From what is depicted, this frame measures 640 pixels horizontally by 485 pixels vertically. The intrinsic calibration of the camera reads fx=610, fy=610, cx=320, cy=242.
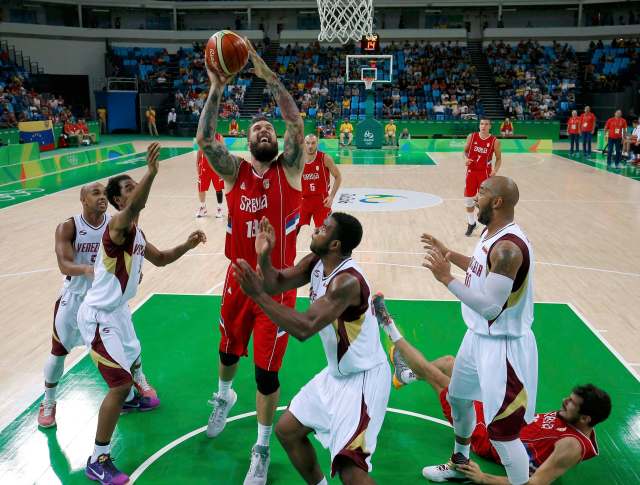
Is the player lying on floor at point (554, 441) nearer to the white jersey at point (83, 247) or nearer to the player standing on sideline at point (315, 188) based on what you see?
the white jersey at point (83, 247)

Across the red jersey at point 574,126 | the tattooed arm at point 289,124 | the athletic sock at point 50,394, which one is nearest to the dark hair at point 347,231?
the tattooed arm at point 289,124

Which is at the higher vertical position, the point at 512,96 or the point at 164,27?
the point at 164,27

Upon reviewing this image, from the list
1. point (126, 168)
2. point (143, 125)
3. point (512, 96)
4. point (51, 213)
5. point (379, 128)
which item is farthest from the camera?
point (143, 125)

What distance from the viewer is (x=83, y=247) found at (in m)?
4.34

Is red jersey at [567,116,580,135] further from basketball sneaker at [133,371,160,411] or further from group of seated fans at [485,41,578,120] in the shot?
basketball sneaker at [133,371,160,411]

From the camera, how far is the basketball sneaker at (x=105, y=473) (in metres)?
3.62

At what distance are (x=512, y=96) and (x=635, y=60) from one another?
6900 mm

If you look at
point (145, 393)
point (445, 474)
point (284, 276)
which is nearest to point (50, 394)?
A: point (145, 393)

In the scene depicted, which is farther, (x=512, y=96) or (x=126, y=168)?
(x=512, y=96)

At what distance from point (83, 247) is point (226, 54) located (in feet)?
5.63

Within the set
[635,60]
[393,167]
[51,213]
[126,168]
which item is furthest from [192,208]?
[635,60]

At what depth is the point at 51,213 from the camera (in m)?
12.0

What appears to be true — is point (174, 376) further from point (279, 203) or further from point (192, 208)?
point (192, 208)

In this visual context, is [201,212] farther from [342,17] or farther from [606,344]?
[342,17]
